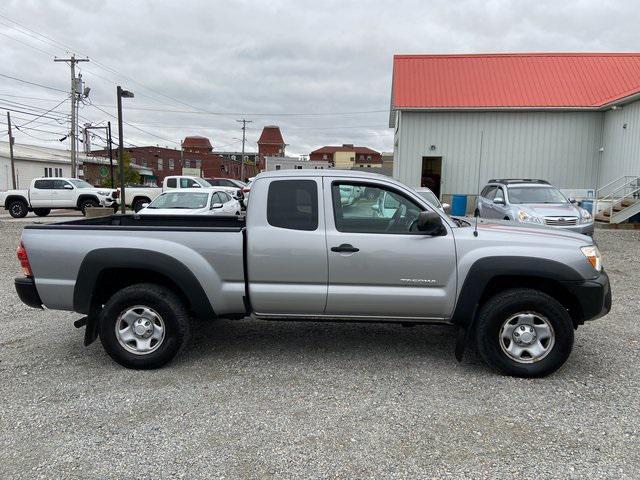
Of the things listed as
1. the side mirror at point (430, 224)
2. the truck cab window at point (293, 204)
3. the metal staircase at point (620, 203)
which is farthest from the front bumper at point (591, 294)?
the metal staircase at point (620, 203)

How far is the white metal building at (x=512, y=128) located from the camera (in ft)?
66.2

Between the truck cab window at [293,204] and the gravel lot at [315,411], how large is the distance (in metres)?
1.37

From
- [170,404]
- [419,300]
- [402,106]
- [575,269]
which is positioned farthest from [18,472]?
[402,106]

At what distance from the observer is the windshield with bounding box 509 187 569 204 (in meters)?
12.4

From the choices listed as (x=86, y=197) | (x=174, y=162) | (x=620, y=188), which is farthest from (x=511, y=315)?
(x=174, y=162)

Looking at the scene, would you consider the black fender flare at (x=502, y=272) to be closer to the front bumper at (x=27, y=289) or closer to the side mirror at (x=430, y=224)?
the side mirror at (x=430, y=224)

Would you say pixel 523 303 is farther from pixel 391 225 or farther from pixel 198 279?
pixel 198 279

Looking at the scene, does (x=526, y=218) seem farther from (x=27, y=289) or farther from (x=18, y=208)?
(x=18, y=208)

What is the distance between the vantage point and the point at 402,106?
66.5 ft

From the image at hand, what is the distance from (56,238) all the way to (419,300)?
10.9 feet

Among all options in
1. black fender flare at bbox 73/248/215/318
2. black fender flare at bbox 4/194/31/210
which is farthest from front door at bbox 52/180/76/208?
black fender flare at bbox 73/248/215/318

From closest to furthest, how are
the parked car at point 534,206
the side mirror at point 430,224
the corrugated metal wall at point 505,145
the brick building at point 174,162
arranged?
1. the side mirror at point 430,224
2. the parked car at point 534,206
3. the corrugated metal wall at point 505,145
4. the brick building at point 174,162

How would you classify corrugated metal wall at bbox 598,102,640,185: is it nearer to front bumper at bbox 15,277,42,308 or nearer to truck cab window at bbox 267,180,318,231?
truck cab window at bbox 267,180,318,231

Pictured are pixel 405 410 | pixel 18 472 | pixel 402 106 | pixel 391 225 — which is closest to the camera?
pixel 18 472
